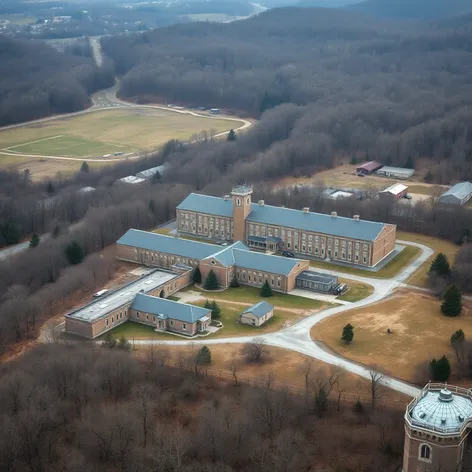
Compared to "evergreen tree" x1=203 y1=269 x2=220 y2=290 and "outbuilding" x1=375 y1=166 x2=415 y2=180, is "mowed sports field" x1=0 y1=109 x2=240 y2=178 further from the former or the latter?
"evergreen tree" x1=203 y1=269 x2=220 y2=290

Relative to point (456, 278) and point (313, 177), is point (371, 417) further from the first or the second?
point (313, 177)

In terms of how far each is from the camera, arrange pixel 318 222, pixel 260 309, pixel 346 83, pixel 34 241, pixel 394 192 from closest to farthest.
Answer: pixel 260 309
pixel 318 222
pixel 34 241
pixel 394 192
pixel 346 83

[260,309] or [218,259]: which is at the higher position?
[218,259]

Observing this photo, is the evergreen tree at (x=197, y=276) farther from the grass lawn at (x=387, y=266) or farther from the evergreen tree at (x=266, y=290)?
the grass lawn at (x=387, y=266)

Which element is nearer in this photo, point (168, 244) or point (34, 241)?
point (168, 244)

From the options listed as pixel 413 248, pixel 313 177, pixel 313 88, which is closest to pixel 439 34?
pixel 313 88

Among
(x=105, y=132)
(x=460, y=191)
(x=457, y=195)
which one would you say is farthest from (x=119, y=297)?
(x=105, y=132)

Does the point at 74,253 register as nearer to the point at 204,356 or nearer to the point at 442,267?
the point at 204,356
